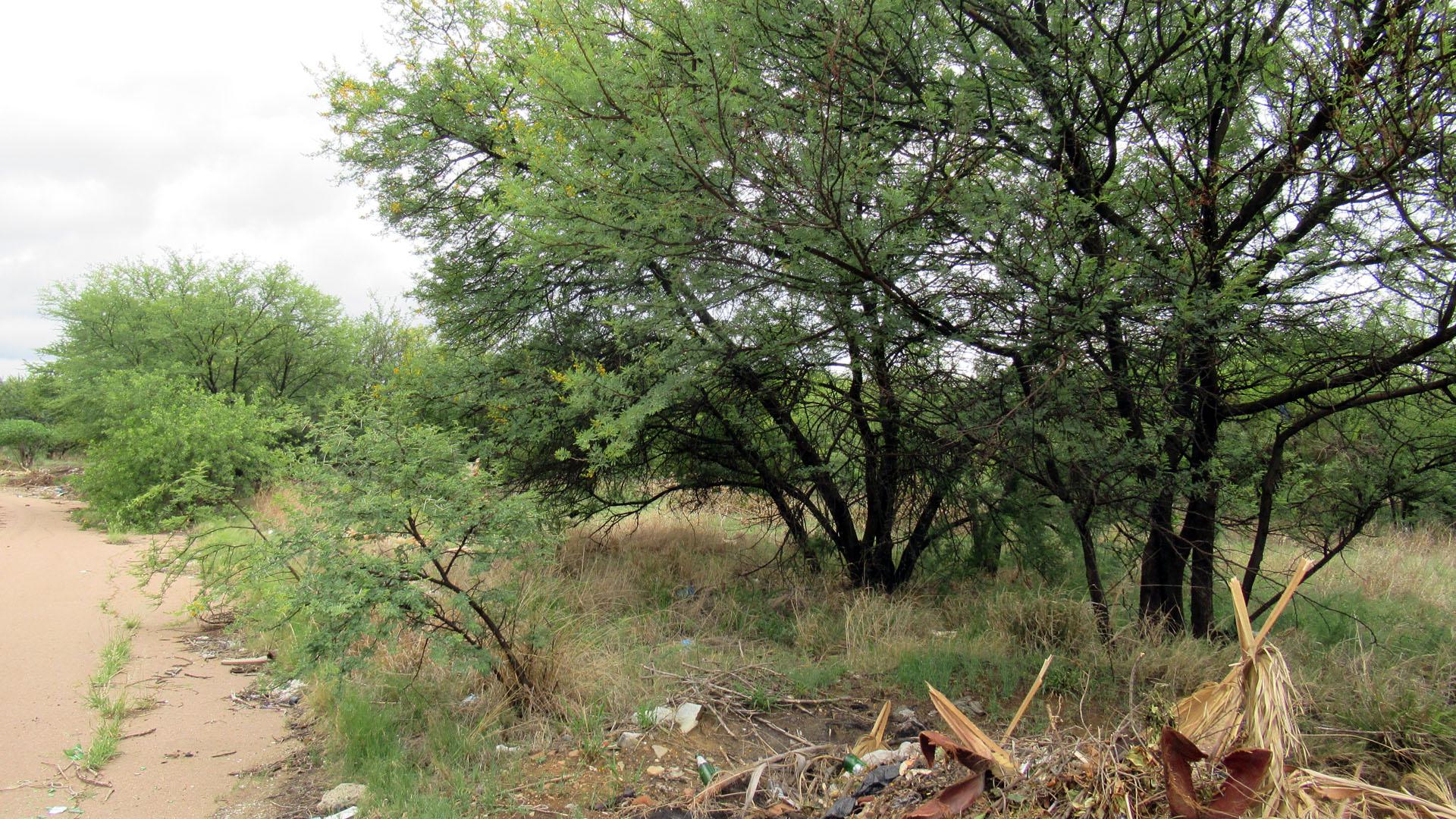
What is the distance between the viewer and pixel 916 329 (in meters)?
6.20

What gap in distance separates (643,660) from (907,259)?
3.54 m

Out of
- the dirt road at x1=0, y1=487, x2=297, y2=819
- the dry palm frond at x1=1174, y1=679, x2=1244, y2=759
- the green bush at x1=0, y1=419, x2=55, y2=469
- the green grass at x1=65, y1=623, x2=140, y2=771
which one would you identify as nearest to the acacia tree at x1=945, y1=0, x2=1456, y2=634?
the dry palm frond at x1=1174, y1=679, x2=1244, y2=759

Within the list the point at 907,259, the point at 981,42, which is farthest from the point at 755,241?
the point at 981,42

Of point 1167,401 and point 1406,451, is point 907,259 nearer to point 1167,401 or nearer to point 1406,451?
point 1167,401

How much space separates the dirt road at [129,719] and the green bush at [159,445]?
3.72 metres

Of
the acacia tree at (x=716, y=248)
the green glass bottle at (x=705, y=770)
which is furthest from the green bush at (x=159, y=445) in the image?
the green glass bottle at (x=705, y=770)

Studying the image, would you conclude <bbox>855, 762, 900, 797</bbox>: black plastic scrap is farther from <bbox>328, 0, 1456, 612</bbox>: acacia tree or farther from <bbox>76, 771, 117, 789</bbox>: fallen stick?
<bbox>76, 771, 117, 789</bbox>: fallen stick

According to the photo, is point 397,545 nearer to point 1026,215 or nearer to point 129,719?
point 129,719

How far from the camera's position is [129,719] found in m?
6.14

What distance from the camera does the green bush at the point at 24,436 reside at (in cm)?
3444

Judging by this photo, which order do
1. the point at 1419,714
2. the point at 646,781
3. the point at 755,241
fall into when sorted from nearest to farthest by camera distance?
the point at 1419,714 → the point at 646,781 → the point at 755,241

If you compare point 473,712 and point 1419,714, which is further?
point 473,712

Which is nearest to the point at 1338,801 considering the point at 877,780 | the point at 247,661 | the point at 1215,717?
the point at 1215,717

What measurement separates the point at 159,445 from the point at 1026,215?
1590 centimetres
